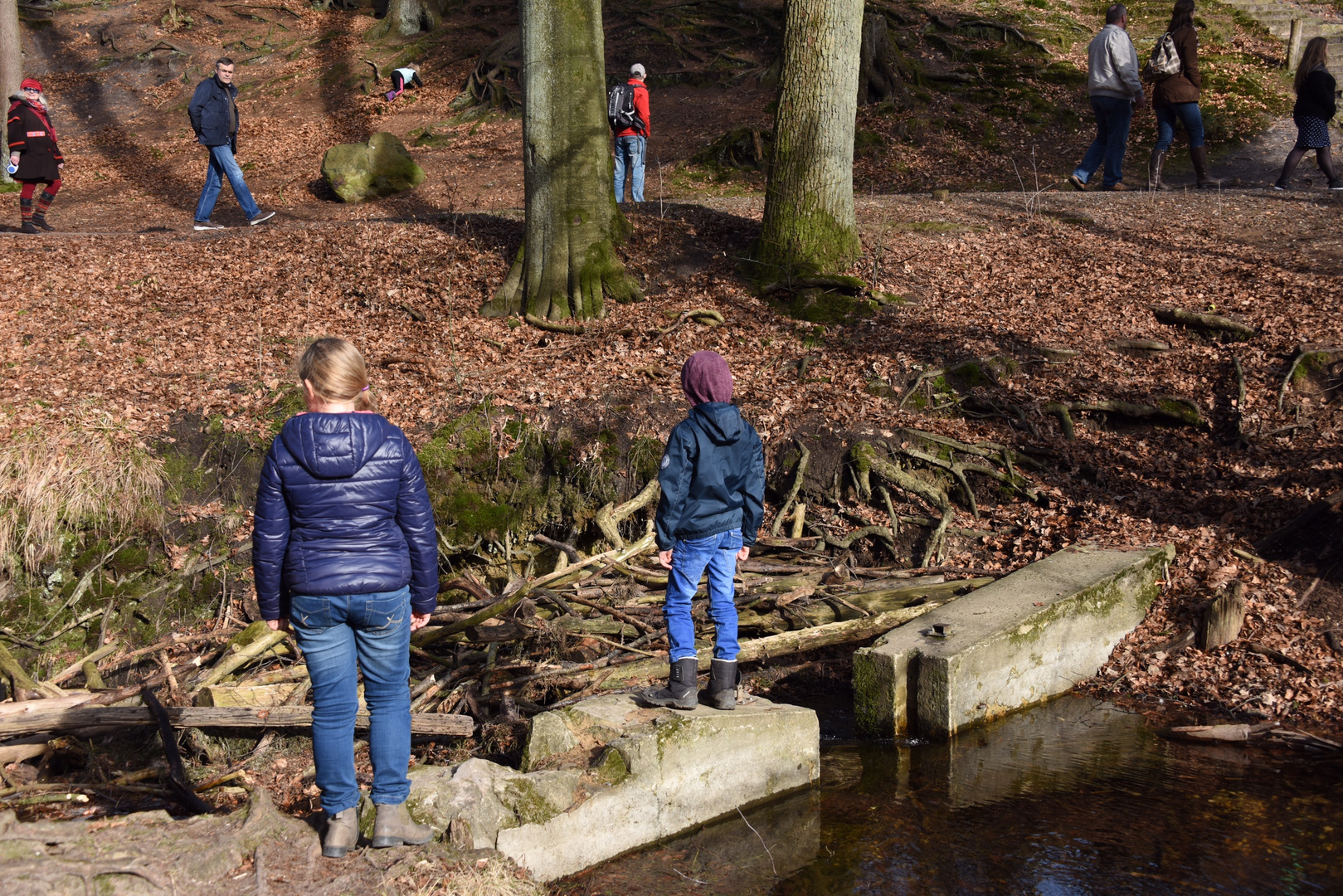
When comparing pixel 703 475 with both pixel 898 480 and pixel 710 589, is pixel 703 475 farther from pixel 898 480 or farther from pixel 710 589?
pixel 898 480

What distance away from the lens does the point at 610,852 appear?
181 inches

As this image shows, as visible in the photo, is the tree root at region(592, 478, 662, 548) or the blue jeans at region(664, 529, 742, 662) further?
the tree root at region(592, 478, 662, 548)

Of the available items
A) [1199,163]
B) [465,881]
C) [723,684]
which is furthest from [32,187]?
[1199,163]

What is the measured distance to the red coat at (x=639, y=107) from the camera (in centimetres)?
1291

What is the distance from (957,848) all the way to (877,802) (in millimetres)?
566

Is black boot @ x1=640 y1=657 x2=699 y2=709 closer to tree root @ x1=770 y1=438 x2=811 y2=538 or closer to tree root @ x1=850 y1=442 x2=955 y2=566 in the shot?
tree root @ x1=770 y1=438 x2=811 y2=538

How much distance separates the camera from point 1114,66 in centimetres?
1241

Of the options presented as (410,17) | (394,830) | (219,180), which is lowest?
(394,830)

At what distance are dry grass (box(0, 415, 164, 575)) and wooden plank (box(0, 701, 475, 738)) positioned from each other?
2.52 meters

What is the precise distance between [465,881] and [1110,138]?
13.2 metres

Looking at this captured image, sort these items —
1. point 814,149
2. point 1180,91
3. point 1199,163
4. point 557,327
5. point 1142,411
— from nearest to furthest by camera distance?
point 1142,411 → point 557,327 → point 814,149 → point 1180,91 → point 1199,163

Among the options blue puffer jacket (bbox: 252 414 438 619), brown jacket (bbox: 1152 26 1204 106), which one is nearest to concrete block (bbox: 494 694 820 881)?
blue puffer jacket (bbox: 252 414 438 619)

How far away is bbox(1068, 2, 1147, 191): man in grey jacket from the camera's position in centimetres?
1244

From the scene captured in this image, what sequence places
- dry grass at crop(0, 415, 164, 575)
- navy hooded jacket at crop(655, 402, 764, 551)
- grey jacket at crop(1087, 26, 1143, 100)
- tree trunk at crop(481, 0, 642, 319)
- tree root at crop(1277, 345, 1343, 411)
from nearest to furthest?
navy hooded jacket at crop(655, 402, 764, 551) < dry grass at crop(0, 415, 164, 575) < tree root at crop(1277, 345, 1343, 411) < tree trunk at crop(481, 0, 642, 319) < grey jacket at crop(1087, 26, 1143, 100)
